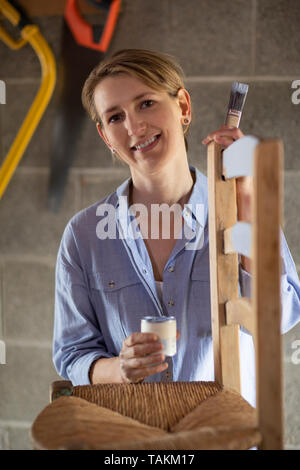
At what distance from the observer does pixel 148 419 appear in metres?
0.77

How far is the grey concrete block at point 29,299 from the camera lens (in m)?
1.61

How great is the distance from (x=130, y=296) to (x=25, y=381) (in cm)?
73

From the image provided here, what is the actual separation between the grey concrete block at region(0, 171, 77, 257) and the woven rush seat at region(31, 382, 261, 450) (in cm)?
79

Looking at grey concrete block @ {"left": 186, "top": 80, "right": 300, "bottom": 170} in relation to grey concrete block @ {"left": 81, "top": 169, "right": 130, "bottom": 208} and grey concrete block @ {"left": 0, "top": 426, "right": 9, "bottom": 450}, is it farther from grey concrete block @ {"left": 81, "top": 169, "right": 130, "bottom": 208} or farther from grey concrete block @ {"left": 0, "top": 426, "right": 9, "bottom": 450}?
grey concrete block @ {"left": 0, "top": 426, "right": 9, "bottom": 450}

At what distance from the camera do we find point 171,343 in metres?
0.89

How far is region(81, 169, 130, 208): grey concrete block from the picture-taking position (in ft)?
5.06

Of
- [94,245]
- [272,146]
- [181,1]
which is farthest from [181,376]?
[181,1]

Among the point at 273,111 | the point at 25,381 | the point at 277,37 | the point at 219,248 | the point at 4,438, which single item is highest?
the point at 277,37

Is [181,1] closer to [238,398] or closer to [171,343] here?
[171,343]

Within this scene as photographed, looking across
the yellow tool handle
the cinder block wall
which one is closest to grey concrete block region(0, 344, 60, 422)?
the cinder block wall

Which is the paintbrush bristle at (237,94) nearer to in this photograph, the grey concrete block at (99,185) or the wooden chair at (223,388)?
the wooden chair at (223,388)

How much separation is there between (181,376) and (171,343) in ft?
1.02

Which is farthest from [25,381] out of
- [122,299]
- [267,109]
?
[267,109]

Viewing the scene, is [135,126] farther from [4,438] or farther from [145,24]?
[4,438]
